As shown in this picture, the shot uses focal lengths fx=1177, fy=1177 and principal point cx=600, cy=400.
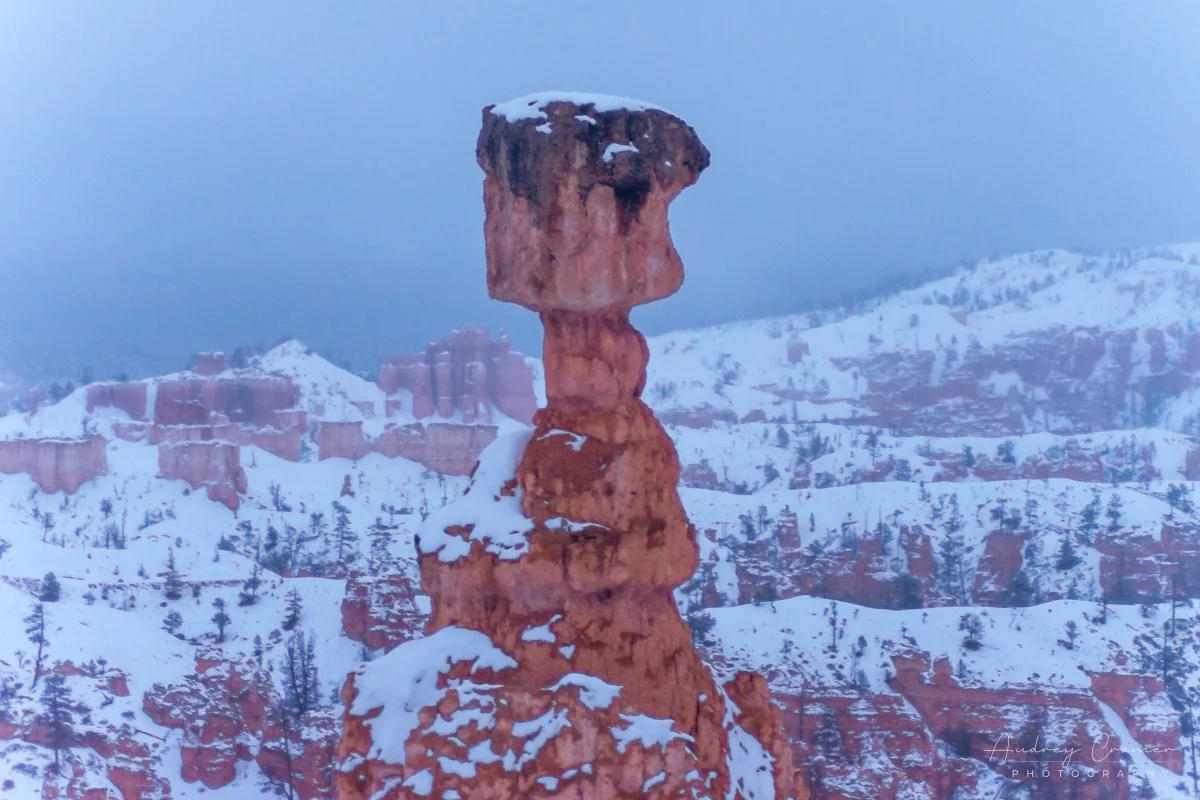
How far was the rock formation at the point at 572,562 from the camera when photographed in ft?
15.1

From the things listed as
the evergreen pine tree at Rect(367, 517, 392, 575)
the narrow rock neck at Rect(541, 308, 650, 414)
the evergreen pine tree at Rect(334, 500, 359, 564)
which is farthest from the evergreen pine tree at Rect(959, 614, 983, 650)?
the narrow rock neck at Rect(541, 308, 650, 414)

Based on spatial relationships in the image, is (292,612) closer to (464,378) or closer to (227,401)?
(227,401)

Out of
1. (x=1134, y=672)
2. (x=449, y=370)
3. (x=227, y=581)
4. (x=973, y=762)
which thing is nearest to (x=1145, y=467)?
(x=1134, y=672)

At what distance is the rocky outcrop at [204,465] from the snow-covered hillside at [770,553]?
3.5 inches

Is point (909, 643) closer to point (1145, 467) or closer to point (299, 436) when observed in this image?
point (1145, 467)

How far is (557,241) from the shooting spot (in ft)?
16.7

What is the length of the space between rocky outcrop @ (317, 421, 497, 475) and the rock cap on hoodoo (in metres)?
24.1

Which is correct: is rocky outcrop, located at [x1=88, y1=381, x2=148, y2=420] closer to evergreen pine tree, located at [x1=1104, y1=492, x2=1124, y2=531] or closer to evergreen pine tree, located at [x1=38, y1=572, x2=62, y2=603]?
evergreen pine tree, located at [x1=38, y1=572, x2=62, y2=603]

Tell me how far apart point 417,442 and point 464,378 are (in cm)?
562

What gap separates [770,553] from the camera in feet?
66.3

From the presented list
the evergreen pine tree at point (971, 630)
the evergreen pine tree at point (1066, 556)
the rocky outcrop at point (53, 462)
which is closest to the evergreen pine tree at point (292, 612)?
the evergreen pine tree at point (971, 630)

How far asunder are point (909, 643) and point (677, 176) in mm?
11562

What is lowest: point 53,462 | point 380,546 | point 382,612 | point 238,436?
point 382,612

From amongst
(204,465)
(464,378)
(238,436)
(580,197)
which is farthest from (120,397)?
(580,197)
